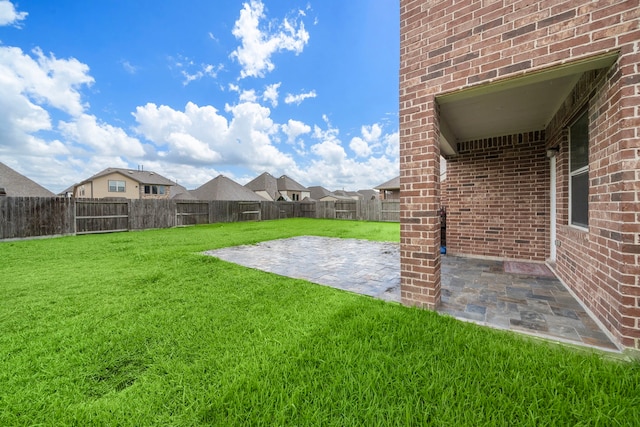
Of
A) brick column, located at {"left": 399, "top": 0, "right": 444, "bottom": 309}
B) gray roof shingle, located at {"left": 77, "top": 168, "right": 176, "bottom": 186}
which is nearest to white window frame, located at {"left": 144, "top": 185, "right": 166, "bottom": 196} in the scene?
gray roof shingle, located at {"left": 77, "top": 168, "right": 176, "bottom": 186}

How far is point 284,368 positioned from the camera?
5.91ft

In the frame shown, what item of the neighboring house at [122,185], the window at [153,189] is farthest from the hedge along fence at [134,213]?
the window at [153,189]

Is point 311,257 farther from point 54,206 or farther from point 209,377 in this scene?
point 54,206

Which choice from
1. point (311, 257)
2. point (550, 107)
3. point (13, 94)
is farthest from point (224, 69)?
point (550, 107)

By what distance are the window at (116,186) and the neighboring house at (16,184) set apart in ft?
34.9

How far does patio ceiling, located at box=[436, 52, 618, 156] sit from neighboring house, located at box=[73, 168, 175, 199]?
3518 cm

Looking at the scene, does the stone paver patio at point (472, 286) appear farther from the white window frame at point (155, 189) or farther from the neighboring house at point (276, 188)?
the neighboring house at point (276, 188)

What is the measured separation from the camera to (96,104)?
17656 millimetres

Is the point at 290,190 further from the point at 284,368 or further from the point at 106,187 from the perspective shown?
the point at 284,368

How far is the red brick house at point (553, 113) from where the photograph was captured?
192cm

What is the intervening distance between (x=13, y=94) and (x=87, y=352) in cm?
1702

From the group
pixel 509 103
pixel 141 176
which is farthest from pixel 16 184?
pixel 509 103

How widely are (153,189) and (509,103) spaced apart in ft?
127

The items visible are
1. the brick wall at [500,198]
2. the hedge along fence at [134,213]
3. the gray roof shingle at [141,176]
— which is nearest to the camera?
the brick wall at [500,198]
